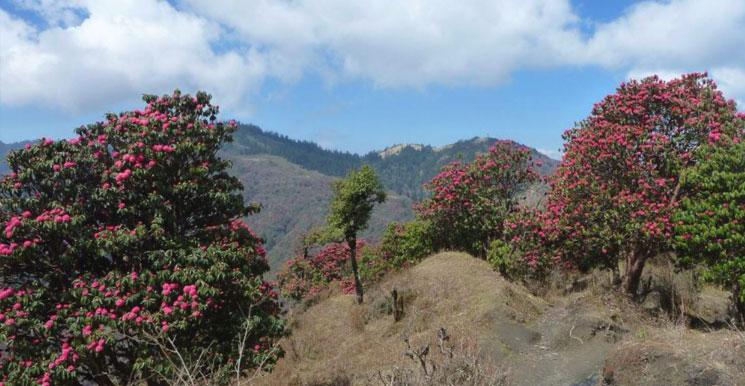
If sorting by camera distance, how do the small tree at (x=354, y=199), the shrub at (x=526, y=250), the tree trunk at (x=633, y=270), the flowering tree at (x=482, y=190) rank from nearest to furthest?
the tree trunk at (x=633, y=270) → the shrub at (x=526, y=250) → the flowering tree at (x=482, y=190) → the small tree at (x=354, y=199)

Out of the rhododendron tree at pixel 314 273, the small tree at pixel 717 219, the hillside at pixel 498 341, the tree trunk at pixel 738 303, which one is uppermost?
the small tree at pixel 717 219

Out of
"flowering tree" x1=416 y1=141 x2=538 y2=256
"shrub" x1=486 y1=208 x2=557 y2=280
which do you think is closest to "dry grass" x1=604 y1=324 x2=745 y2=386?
"shrub" x1=486 y1=208 x2=557 y2=280

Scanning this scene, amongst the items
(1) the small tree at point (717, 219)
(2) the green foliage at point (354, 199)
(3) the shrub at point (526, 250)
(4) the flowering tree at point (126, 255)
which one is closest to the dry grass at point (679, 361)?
(1) the small tree at point (717, 219)

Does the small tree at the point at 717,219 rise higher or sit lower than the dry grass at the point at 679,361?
higher

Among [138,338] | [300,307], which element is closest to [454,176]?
[300,307]

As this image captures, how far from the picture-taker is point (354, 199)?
918 inches

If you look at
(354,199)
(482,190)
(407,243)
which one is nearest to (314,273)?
(407,243)

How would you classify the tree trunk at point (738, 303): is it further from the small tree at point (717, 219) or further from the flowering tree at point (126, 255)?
the flowering tree at point (126, 255)

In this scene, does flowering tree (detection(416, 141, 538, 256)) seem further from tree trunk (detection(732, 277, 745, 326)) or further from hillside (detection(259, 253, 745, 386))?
tree trunk (detection(732, 277, 745, 326))

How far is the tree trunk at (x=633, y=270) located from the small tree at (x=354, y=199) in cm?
1001

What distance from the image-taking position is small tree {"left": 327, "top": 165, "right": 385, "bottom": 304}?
75.5 ft

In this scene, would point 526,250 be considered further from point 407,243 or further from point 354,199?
point 407,243

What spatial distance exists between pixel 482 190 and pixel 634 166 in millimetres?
7577

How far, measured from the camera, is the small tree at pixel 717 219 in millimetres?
12430
